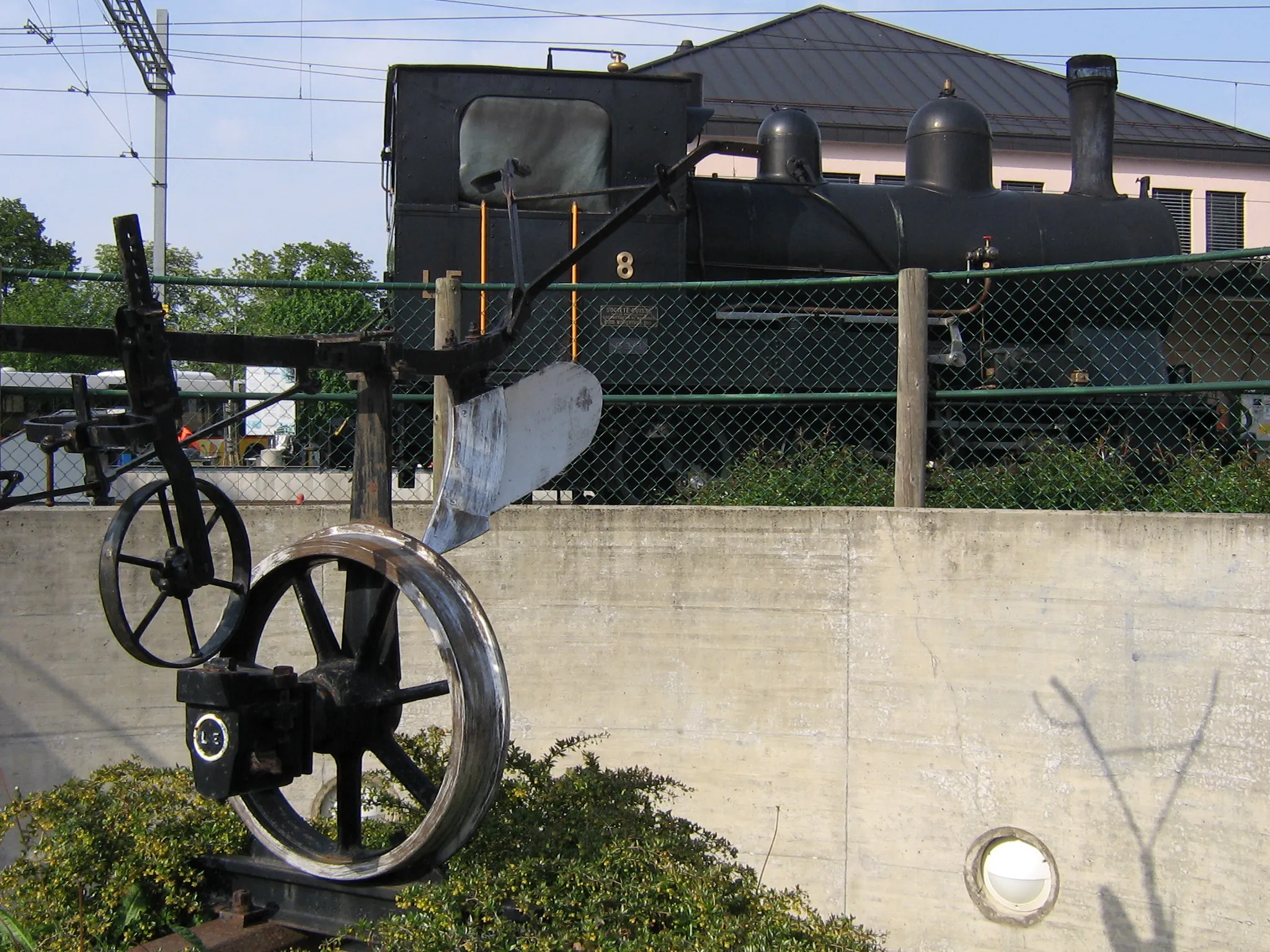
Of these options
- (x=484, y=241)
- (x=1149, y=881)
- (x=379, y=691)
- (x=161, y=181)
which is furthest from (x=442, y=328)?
(x=161, y=181)

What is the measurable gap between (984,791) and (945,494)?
48.9 inches

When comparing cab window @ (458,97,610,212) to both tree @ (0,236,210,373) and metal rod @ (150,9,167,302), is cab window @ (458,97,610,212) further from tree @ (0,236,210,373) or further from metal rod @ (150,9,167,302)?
metal rod @ (150,9,167,302)

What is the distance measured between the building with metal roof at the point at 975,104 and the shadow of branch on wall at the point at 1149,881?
20.0m

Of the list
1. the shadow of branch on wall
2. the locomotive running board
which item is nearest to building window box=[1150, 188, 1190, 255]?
the shadow of branch on wall

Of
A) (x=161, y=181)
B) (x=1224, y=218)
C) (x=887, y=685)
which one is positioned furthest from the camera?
(x=1224, y=218)

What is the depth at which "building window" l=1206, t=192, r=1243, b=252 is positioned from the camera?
2672 centimetres

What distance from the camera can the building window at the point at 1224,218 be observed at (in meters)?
26.7

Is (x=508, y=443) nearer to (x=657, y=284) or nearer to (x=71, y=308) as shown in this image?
(x=657, y=284)

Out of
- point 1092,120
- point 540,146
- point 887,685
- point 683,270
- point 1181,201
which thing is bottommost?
point 887,685

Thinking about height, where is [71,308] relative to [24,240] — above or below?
below

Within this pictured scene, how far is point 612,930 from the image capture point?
9.12 ft

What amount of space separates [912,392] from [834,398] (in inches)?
12.8

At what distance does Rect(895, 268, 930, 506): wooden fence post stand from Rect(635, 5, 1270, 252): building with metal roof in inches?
736

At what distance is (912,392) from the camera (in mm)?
4918
